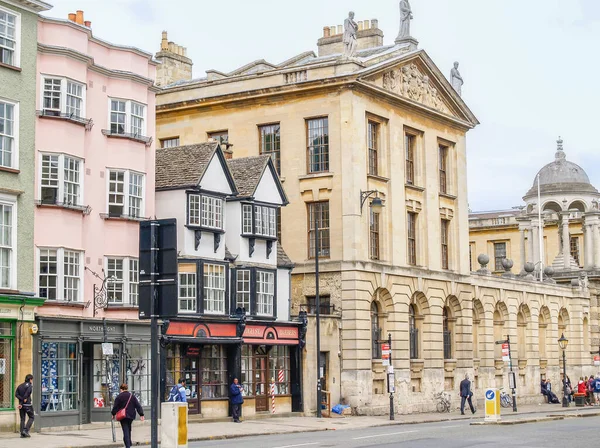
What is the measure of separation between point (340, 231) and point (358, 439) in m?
19.3

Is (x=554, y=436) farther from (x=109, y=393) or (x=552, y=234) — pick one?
(x=552, y=234)

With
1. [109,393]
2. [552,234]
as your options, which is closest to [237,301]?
[109,393]

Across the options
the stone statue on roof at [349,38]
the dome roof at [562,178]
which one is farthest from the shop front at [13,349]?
the dome roof at [562,178]

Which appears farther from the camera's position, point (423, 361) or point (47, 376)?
point (423, 361)

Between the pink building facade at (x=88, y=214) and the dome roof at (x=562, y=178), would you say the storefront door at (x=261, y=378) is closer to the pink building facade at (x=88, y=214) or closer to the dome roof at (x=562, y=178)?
the pink building facade at (x=88, y=214)

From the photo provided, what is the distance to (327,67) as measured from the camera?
50.1m

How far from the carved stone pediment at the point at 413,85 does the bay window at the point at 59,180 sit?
1880 centimetres

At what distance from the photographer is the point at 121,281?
38094 millimetres

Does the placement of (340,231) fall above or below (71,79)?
below

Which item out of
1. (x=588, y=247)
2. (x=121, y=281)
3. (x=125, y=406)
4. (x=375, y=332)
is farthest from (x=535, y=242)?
(x=125, y=406)

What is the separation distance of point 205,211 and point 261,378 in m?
7.35

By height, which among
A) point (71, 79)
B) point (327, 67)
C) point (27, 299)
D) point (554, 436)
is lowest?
point (554, 436)

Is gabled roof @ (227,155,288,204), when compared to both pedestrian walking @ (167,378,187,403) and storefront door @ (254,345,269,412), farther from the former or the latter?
pedestrian walking @ (167,378,187,403)

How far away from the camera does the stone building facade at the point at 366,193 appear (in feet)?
162
